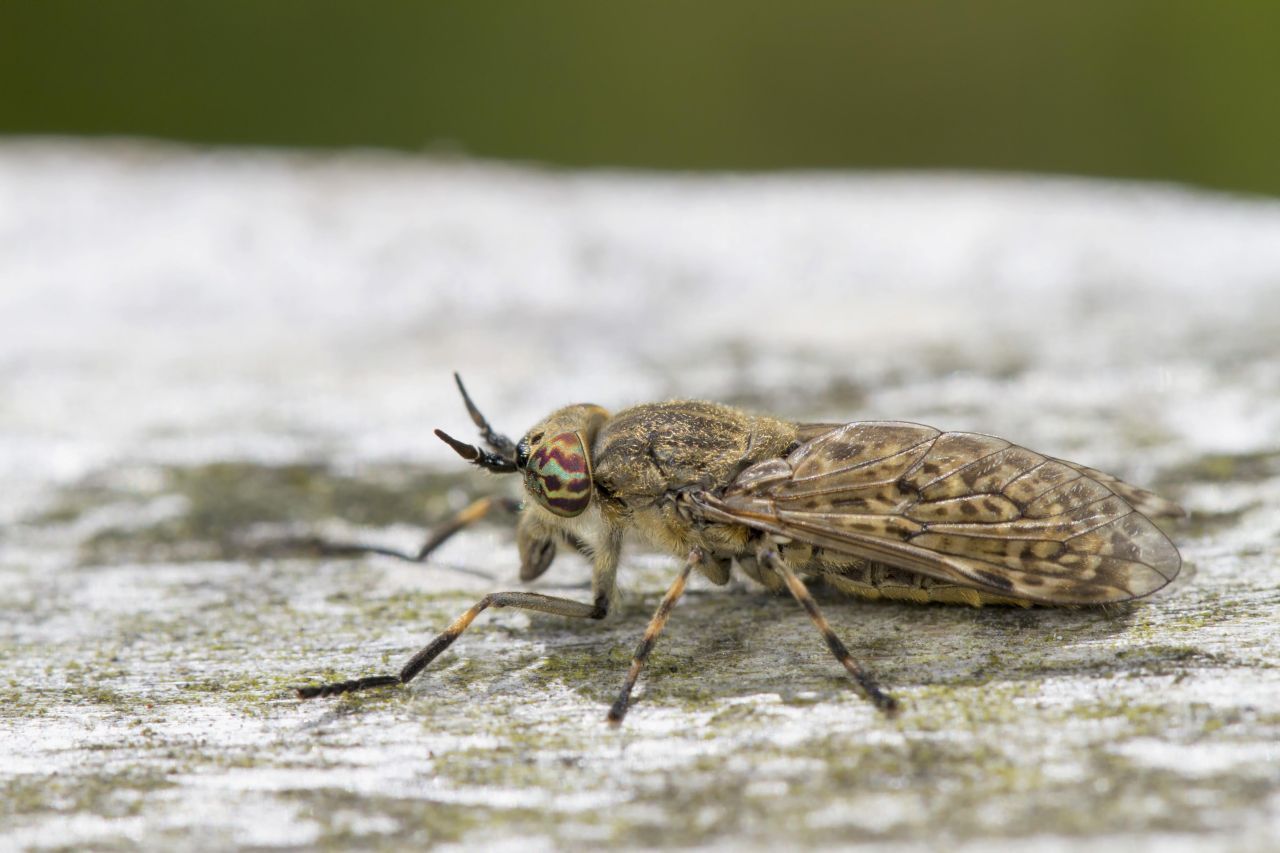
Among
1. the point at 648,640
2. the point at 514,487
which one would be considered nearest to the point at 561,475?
the point at 648,640

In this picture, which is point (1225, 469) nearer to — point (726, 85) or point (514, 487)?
point (514, 487)

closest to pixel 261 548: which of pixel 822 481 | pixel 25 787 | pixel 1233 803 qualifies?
pixel 25 787

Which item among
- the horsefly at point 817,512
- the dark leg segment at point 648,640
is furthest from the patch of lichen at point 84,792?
the dark leg segment at point 648,640

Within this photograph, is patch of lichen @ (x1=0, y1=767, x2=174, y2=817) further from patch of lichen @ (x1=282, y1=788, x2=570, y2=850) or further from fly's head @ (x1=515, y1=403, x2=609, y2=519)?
fly's head @ (x1=515, y1=403, x2=609, y2=519)

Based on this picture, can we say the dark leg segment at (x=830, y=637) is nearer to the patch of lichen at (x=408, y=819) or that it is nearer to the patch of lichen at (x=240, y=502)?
the patch of lichen at (x=408, y=819)

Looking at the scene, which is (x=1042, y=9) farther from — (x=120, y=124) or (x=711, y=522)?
(x=711, y=522)

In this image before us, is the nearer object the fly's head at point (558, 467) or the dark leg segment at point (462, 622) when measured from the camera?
the dark leg segment at point (462, 622)

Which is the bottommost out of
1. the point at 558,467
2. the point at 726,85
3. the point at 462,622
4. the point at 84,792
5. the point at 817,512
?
the point at 84,792
